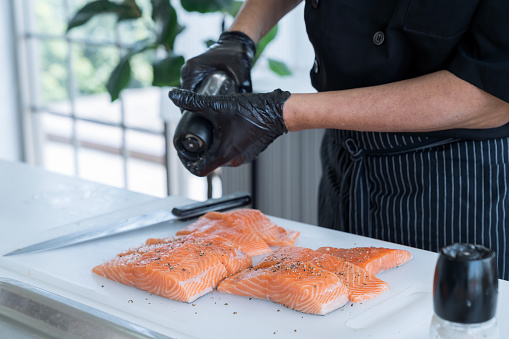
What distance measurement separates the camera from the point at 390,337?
1082 millimetres

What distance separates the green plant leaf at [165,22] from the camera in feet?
9.45

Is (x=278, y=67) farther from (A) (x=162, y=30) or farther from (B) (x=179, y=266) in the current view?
(B) (x=179, y=266)

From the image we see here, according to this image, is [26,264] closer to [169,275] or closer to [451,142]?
[169,275]

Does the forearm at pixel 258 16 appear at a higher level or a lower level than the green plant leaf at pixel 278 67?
higher

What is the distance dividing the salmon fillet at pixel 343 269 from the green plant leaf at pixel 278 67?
158cm

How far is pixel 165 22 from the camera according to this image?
2893 millimetres

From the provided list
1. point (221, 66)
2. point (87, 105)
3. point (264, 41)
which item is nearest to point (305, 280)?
point (221, 66)

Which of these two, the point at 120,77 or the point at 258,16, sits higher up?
the point at 258,16

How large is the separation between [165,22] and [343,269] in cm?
191

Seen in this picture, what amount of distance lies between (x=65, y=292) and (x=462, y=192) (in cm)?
88

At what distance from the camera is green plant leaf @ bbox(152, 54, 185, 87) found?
2869mm

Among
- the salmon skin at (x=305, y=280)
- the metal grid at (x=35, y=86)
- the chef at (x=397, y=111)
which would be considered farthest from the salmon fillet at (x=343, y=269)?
the metal grid at (x=35, y=86)

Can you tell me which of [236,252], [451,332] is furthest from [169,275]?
[451,332]

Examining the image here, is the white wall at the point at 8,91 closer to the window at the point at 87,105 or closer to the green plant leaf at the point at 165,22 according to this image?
the window at the point at 87,105
